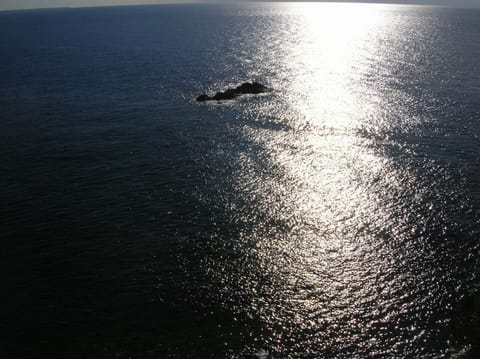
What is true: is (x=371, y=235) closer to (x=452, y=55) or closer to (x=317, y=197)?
(x=317, y=197)

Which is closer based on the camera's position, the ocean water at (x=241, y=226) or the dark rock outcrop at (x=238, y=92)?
the ocean water at (x=241, y=226)

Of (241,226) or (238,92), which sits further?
(238,92)

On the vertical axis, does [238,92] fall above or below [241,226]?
above

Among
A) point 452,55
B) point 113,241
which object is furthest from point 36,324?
point 452,55

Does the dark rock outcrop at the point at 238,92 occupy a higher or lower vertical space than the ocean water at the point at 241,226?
higher
